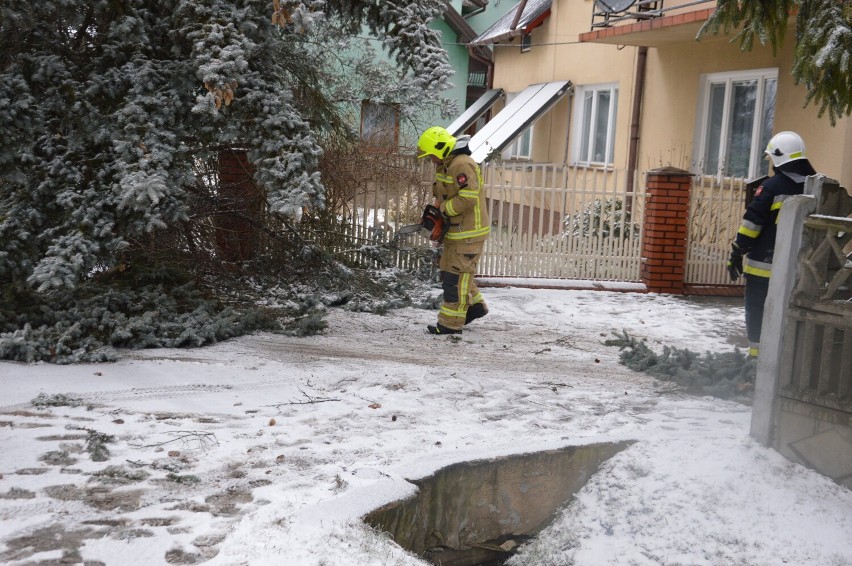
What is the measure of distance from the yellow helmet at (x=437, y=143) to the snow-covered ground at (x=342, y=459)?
1.88 metres

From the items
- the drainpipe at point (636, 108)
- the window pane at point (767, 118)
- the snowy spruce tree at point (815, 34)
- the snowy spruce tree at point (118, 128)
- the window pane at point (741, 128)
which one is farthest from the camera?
the drainpipe at point (636, 108)

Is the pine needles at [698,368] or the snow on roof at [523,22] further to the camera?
the snow on roof at [523,22]

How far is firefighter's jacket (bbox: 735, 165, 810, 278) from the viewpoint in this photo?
21.9ft

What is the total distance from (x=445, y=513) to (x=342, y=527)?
3.01ft

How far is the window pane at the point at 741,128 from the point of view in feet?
42.1

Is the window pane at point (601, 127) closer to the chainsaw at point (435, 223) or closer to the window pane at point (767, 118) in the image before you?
the window pane at point (767, 118)

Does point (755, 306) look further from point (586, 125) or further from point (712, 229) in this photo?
point (586, 125)

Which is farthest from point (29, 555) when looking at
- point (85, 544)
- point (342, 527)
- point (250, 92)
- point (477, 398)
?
point (250, 92)

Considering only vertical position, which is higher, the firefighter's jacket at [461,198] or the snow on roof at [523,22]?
the snow on roof at [523,22]

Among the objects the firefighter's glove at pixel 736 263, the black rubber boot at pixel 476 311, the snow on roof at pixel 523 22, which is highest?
the snow on roof at pixel 523 22

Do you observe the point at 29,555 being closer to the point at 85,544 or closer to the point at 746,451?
the point at 85,544

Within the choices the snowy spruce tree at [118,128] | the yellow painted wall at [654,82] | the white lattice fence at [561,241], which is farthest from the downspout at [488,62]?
the snowy spruce tree at [118,128]

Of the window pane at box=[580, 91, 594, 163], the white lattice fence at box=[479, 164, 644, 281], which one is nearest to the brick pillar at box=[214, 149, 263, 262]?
the white lattice fence at box=[479, 164, 644, 281]

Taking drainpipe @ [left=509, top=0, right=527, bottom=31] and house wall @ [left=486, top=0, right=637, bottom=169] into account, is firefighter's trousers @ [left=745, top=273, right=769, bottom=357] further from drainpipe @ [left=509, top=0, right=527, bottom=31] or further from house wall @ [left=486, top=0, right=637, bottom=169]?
drainpipe @ [left=509, top=0, right=527, bottom=31]
